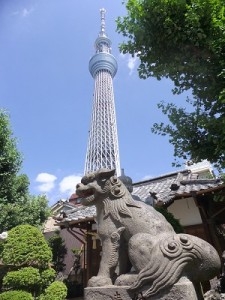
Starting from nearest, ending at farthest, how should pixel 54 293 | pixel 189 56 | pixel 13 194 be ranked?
pixel 189 56, pixel 54 293, pixel 13 194

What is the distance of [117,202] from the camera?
3.12 meters

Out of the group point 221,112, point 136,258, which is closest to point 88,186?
point 136,258

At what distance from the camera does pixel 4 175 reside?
9.23m

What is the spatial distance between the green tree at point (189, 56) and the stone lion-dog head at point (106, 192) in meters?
2.37

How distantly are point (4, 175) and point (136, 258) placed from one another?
303 inches

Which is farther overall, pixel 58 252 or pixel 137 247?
pixel 58 252

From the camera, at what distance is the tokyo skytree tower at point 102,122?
53656mm

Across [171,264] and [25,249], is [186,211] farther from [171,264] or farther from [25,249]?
[171,264]

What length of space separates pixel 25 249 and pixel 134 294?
5271 millimetres

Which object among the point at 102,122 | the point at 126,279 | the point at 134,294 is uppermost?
the point at 102,122

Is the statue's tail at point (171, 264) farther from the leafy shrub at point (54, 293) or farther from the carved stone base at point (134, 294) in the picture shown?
the leafy shrub at point (54, 293)

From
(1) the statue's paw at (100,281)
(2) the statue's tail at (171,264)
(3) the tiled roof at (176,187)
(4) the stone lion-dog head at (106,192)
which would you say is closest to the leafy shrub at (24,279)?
(3) the tiled roof at (176,187)

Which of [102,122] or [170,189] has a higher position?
[102,122]

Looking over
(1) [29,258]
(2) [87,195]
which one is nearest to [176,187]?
(1) [29,258]
